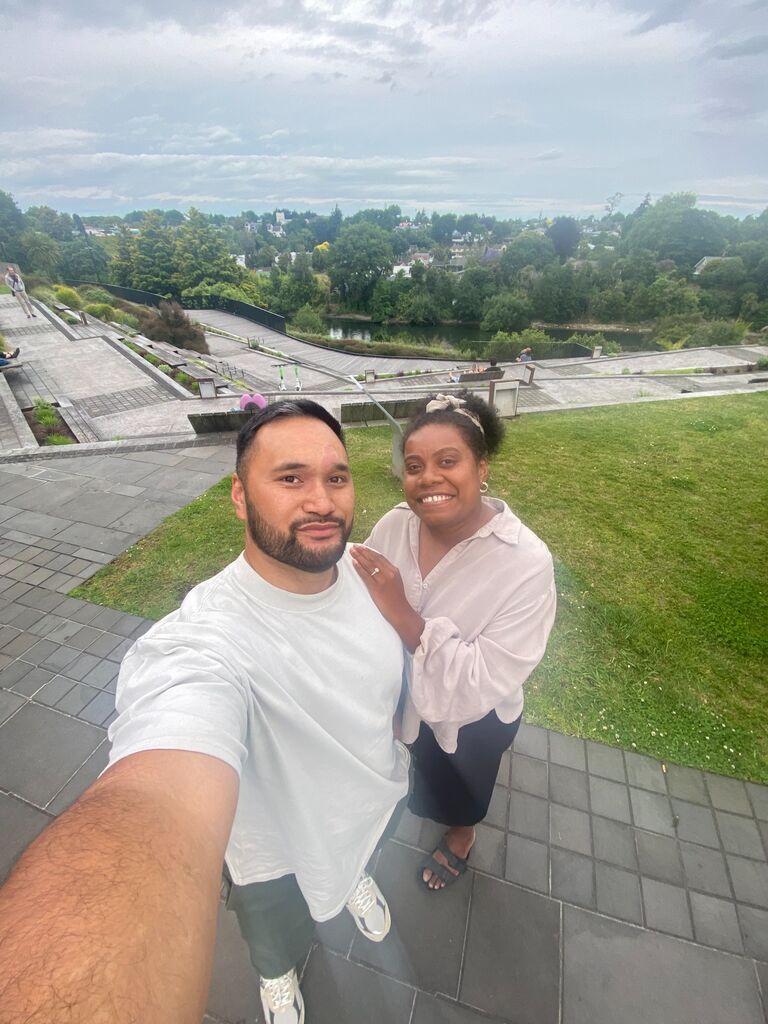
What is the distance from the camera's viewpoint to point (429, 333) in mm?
55844

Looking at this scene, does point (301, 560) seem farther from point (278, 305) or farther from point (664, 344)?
point (278, 305)

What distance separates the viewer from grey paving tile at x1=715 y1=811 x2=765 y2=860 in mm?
2209

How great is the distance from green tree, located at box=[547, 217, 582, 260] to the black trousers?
8561 centimetres

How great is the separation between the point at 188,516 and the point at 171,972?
16.8 ft

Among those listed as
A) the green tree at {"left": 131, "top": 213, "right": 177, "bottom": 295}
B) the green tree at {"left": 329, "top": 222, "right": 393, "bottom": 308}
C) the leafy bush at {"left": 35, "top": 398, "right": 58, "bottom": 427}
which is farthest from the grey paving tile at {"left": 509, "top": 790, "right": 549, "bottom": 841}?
the green tree at {"left": 329, "top": 222, "right": 393, "bottom": 308}

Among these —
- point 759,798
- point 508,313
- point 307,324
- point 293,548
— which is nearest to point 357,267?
point 307,324

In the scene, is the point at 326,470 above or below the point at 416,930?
above

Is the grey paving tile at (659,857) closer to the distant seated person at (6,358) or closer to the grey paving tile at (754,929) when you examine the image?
the grey paving tile at (754,929)

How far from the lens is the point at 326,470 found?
124cm

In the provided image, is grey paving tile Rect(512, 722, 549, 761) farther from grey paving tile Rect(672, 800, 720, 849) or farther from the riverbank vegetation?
the riverbank vegetation

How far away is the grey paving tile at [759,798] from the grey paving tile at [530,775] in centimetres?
115

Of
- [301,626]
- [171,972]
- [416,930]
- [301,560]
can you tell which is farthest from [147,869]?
[416,930]

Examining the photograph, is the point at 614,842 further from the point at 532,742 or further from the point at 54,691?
the point at 54,691

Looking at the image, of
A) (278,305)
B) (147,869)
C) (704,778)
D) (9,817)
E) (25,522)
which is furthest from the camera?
(278,305)
